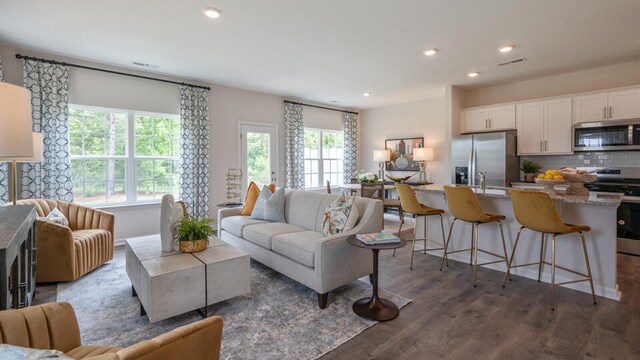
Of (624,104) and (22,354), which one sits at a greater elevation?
(624,104)

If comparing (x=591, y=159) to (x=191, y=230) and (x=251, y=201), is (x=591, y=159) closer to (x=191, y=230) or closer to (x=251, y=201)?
(x=251, y=201)

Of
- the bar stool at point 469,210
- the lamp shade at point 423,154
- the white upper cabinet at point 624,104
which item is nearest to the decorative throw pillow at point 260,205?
the bar stool at point 469,210

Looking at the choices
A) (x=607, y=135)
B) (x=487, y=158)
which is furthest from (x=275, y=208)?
(x=607, y=135)

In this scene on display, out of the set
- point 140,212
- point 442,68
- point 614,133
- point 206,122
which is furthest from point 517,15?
point 140,212

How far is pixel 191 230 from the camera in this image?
2.78m

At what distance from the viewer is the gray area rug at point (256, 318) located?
2164 mm

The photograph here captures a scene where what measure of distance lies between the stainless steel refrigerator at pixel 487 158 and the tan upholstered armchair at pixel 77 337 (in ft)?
17.7

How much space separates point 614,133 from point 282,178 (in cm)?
553

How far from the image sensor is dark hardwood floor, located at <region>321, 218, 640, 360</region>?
2082mm

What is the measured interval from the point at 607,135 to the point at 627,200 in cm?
97

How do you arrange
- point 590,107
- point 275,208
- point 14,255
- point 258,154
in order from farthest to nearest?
point 258,154 → point 590,107 → point 275,208 → point 14,255

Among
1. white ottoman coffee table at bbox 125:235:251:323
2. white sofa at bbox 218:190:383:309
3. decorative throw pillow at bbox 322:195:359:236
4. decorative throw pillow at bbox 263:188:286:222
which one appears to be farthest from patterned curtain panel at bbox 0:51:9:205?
decorative throw pillow at bbox 322:195:359:236

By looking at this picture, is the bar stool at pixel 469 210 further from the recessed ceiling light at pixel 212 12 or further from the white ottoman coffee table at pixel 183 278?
the recessed ceiling light at pixel 212 12

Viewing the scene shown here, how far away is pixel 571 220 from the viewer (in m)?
3.16
